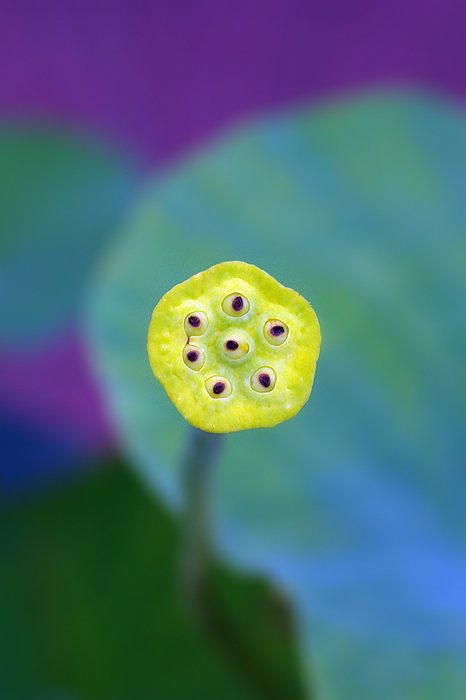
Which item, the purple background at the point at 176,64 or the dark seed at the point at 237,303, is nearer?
the dark seed at the point at 237,303

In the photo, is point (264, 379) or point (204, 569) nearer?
point (264, 379)

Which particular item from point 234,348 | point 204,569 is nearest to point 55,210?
point 204,569

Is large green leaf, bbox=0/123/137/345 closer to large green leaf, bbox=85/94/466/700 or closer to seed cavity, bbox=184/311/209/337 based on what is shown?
large green leaf, bbox=85/94/466/700

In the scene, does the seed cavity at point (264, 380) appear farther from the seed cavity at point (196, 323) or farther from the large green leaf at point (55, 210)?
the large green leaf at point (55, 210)

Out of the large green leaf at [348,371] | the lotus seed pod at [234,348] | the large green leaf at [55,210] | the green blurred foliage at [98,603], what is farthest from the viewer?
the large green leaf at [55,210]

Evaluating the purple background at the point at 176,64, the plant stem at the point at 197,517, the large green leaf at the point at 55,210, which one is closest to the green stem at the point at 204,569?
the plant stem at the point at 197,517

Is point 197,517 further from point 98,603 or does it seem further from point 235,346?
point 98,603

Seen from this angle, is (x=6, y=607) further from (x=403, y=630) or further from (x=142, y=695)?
(x=403, y=630)
